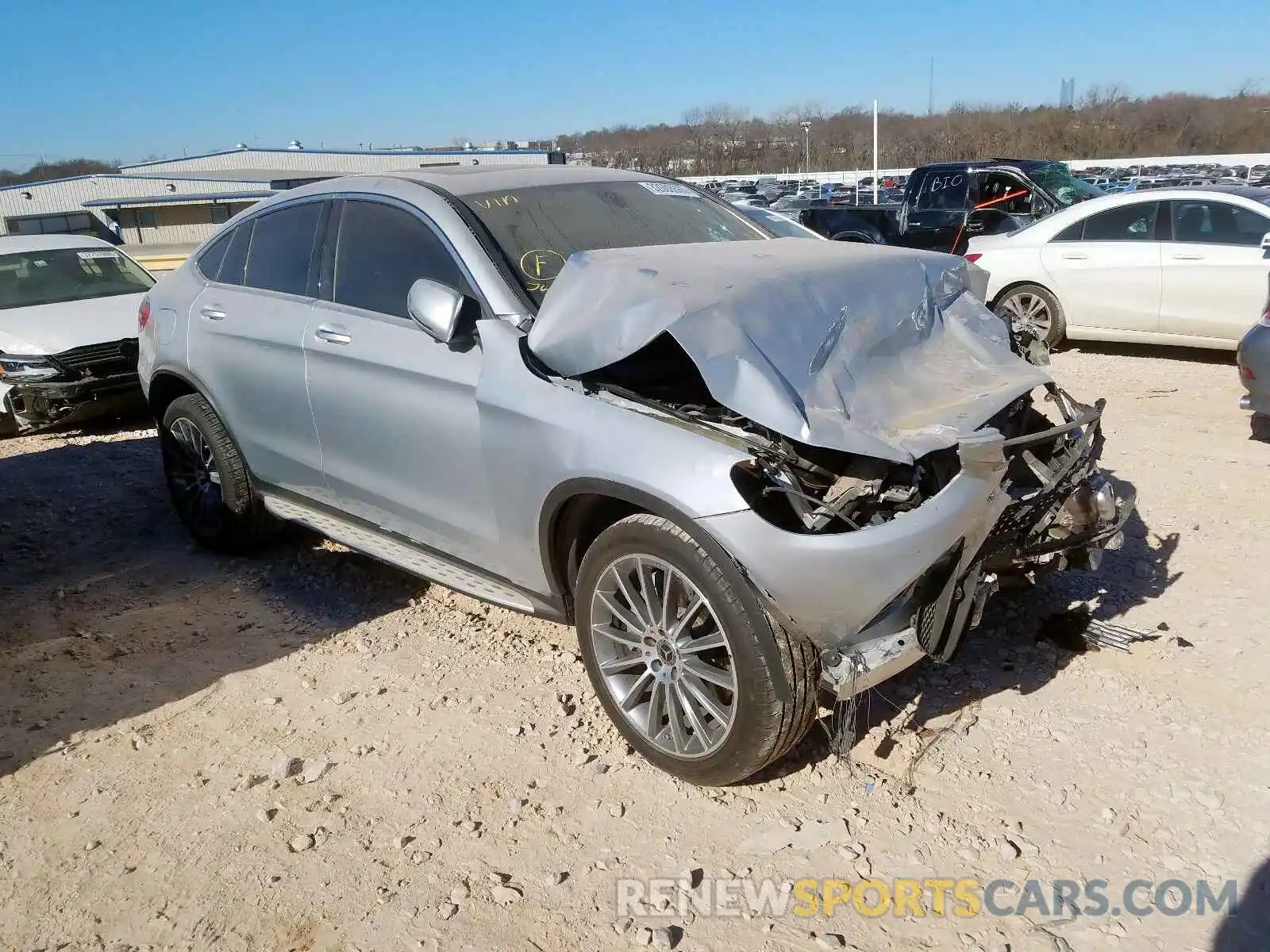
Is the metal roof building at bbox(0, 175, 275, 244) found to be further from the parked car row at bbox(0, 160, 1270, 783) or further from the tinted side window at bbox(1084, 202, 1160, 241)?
the parked car row at bbox(0, 160, 1270, 783)

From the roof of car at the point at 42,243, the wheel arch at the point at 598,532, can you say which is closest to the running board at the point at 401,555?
the wheel arch at the point at 598,532

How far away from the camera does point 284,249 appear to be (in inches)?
178

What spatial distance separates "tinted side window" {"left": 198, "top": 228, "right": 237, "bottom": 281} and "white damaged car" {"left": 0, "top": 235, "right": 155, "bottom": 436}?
279cm

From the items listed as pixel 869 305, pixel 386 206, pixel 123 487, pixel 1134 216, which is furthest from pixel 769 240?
pixel 1134 216

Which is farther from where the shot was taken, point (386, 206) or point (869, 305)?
point (386, 206)

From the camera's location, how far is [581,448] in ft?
10.1

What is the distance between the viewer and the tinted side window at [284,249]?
439 cm

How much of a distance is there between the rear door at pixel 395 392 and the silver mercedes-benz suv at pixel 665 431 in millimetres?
13

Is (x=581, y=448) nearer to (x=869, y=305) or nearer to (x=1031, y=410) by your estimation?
(x=869, y=305)

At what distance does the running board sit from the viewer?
362 centimetres

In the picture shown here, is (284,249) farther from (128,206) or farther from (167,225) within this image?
(167,225)

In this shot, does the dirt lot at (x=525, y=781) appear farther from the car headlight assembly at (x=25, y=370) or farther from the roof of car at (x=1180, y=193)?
the roof of car at (x=1180, y=193)

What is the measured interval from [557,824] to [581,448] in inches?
46.2

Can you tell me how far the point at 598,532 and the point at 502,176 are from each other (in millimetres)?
1751
